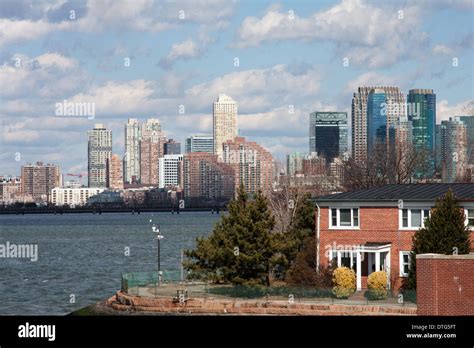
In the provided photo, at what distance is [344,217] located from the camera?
45719 mm

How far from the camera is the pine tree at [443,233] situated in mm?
40656

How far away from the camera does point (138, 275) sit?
49.3 m

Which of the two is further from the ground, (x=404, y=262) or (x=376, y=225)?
(x=376, y=225)

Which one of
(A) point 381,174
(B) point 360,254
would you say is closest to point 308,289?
(B) point 360,254

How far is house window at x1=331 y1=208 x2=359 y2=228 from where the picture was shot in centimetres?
4553

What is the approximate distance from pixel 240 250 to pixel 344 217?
5.26 meters

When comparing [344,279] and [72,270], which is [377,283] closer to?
[344,279]

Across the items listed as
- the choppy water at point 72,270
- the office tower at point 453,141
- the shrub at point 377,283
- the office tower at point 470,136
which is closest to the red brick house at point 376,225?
the shrub at point 377,283

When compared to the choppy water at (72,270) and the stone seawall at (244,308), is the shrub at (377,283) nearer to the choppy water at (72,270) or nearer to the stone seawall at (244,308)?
the stone seawall at (244,308)

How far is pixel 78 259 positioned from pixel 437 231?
206ft

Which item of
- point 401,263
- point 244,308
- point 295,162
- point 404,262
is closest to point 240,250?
point 244,308

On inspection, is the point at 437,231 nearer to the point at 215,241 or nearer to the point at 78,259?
the point at 215,241
